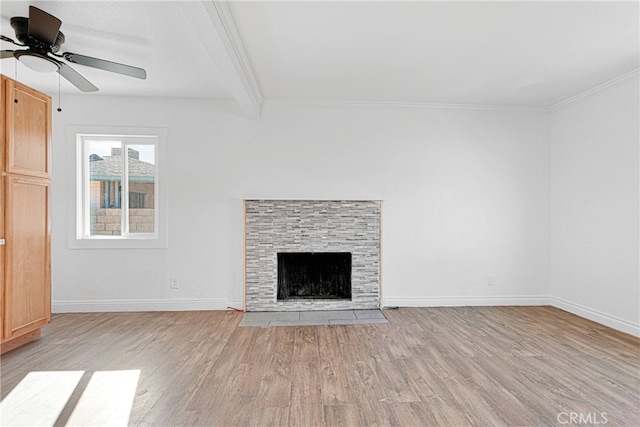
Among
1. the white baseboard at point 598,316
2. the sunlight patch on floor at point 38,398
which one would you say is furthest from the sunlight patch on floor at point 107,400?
the white baseboard at point 598,316

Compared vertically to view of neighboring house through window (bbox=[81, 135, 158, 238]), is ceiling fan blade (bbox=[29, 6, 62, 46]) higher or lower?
higher

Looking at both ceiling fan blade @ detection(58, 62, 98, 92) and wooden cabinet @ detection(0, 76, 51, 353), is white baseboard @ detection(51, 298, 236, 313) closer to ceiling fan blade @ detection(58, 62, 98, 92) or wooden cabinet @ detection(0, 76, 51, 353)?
wooden cabinet @ detection(0, 76, 51, 353)

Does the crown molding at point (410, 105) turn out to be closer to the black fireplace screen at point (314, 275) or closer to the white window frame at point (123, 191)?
the white window frame at point (123, 191)

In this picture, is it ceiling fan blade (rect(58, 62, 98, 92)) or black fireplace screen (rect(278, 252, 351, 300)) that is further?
black fireplace screen (rect(278, 252, 351, 300))

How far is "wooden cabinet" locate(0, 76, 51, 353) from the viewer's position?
2779mm

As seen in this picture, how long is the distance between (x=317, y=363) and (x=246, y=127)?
113 inches

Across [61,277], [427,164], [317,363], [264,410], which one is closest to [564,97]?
[427,164]

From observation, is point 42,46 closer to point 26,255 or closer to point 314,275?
point 26,255

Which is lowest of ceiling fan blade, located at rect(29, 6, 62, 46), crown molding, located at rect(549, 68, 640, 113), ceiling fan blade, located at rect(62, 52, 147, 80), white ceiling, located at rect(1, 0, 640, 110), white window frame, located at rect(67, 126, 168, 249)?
white window frame, located at rect(67, 126, 168, 249)

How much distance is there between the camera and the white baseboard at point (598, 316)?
3.33 metres

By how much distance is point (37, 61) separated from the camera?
241 cm

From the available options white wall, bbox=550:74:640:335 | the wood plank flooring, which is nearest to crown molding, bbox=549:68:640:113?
white wall, bbox=550:74:640:335

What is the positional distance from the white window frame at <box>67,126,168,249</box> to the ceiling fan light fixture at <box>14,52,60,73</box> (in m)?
1.64
